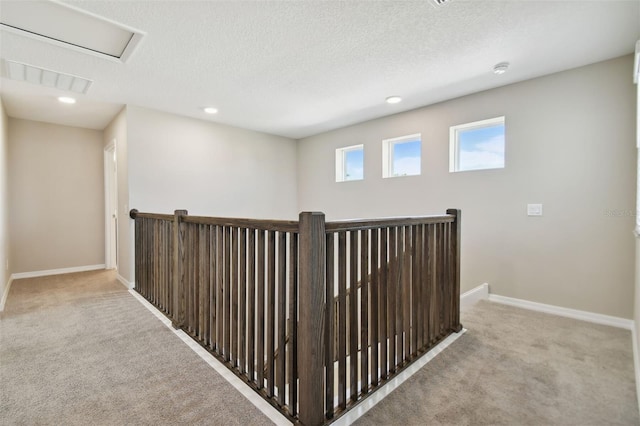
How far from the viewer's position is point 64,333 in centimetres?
235

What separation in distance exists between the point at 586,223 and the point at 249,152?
430cm

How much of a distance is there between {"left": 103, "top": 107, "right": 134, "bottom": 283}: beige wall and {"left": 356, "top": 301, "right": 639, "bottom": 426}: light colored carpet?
3.51m

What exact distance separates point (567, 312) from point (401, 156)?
8.20 feet

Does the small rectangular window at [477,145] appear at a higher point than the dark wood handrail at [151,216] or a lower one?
higher

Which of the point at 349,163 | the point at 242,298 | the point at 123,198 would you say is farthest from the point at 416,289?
the point at 123,198

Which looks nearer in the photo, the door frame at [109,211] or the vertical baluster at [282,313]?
the vertical baluster at [282,313]

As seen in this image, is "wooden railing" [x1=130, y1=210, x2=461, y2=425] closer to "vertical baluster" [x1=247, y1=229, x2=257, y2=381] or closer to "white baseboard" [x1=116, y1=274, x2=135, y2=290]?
"vertical baluster" [x1=247, y1=229, x2=257, y2=381]

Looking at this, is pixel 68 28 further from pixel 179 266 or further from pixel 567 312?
pixel 567 312

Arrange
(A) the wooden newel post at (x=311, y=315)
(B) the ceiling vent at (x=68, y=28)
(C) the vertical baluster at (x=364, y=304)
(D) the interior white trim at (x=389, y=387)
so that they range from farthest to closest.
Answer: (B) the ceiling vent at (x=68, y=28)
(C) the vertical baluster at (x=364, y=304)
(D) the interior white trim at (x=389, y=387)
(A) the wooden newel post at (x=311, y=315)

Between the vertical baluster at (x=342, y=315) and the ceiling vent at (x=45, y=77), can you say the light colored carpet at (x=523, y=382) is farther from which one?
the ceiling vent at (x=45, y=77)

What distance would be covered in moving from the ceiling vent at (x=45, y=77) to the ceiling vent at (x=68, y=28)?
0.67 metres

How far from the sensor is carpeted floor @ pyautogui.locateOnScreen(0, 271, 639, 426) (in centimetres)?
143

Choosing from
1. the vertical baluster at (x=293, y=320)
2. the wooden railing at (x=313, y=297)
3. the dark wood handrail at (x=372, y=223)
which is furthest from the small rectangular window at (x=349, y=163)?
the vertical baluster at (x=293, y=320)

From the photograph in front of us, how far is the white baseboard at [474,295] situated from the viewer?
9.86 ft
